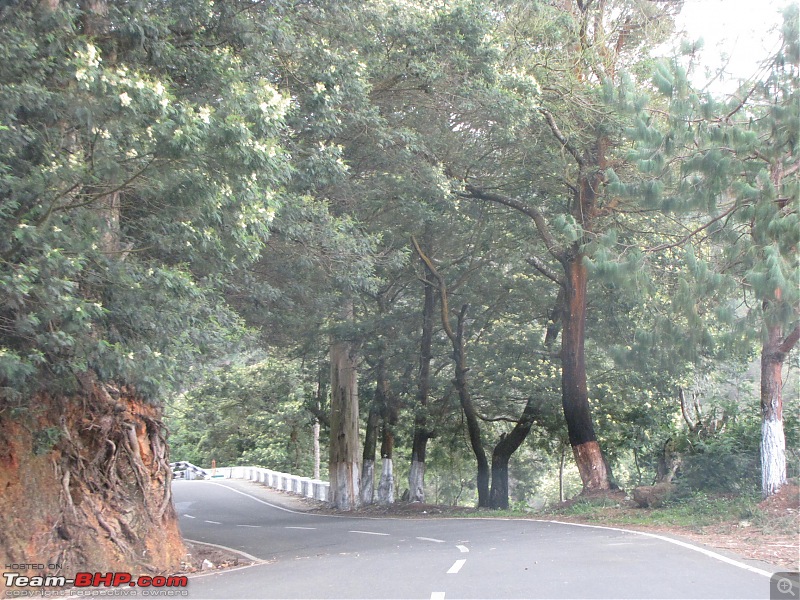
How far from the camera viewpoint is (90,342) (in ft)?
30.7

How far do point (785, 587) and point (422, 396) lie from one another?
18871mm

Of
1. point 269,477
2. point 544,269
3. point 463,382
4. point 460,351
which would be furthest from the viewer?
point 269,477

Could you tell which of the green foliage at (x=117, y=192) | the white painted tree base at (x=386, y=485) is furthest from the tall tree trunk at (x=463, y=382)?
the green foliage at (x=117, y=192)

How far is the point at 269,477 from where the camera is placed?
41031 mm

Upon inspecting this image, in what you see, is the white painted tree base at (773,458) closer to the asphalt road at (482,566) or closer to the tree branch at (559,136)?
the asphalt road at (482,566)

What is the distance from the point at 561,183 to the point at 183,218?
40.6 feet

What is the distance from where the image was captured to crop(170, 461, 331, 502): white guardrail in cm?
3281

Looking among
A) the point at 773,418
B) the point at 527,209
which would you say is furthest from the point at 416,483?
the point at 773,418

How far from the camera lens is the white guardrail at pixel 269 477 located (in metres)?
32.8

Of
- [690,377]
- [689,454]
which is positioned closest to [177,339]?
[689,454]

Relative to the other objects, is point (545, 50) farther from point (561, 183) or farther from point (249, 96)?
point (249, 96)

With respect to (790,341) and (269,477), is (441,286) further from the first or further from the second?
(269,477)

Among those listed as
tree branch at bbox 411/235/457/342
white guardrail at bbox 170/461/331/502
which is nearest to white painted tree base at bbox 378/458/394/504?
white guardrail at bbox 170/461/331/502

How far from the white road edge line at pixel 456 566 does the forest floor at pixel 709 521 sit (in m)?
3.72
